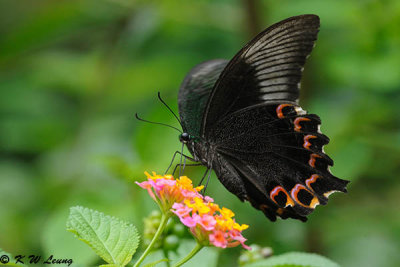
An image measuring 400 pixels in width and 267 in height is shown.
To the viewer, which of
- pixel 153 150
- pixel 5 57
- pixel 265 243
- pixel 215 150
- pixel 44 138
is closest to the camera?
pixel 215 150

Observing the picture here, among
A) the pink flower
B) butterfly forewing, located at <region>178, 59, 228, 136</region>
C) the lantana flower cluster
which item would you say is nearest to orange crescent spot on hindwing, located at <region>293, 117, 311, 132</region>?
butterfly forewing, located at <region>178, 59, 228, 136</region>

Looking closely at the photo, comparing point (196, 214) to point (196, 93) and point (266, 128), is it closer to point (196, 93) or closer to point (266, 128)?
point (266, 128)

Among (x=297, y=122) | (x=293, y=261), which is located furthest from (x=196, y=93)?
(x=293, y=261)

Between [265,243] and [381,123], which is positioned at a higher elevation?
[381,123]

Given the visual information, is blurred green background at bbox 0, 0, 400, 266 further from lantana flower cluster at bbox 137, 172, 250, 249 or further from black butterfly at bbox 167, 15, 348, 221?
lantana flower cluster at bbox 137, 172, 250, 249

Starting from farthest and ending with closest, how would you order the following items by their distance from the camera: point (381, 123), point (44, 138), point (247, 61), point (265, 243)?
point (44, 138), point (381, 123), point (265, 243), point (247, 61)

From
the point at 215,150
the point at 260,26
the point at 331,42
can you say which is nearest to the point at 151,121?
the point at 215,150

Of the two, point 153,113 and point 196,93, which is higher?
point 196,93

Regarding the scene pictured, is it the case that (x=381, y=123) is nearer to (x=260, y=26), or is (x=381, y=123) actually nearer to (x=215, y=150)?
(x=260, y=26)
